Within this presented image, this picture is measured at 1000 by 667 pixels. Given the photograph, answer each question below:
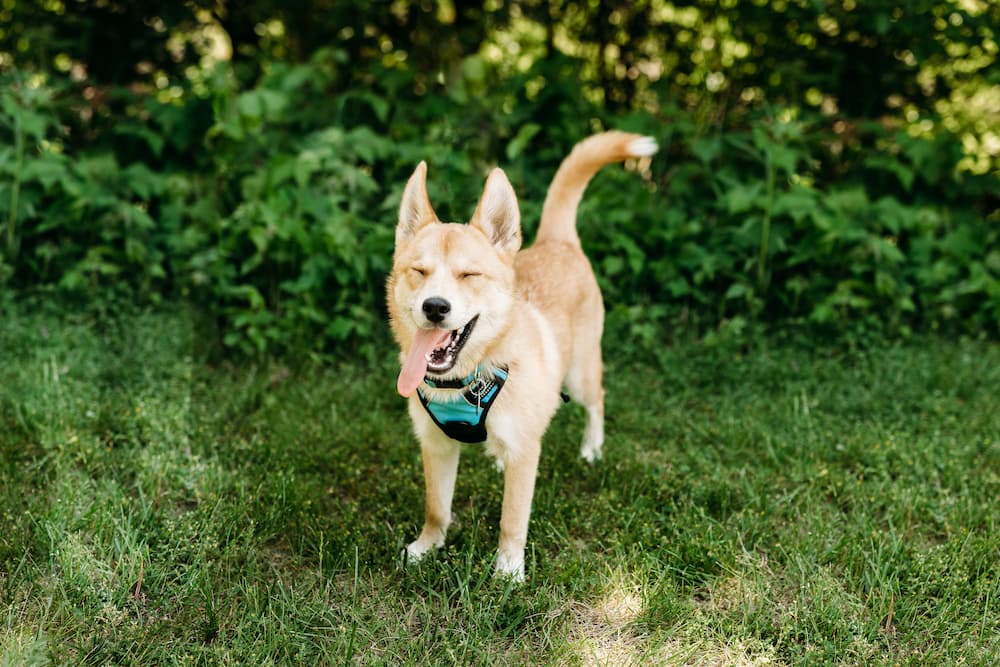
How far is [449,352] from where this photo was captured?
300 centimetres

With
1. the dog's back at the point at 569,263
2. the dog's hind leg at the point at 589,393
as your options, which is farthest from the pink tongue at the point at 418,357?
the dog's hind leg at the point at 589,393

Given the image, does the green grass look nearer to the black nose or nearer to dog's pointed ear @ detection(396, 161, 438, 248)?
the black nose

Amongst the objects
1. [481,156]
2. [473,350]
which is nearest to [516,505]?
[473,350]

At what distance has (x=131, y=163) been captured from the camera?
6.14 metres

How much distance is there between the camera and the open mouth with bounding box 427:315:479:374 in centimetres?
298

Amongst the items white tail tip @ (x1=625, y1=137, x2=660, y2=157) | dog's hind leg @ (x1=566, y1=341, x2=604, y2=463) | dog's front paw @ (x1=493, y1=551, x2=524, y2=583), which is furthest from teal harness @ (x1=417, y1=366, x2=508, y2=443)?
white tail tip @ (x1=625, y1=137, x2=660, y2=157)

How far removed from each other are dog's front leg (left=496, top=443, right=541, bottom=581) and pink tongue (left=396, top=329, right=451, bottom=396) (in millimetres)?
527

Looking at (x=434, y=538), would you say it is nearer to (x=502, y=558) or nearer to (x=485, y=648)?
(x=502, y=558)

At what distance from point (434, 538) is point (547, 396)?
748mm

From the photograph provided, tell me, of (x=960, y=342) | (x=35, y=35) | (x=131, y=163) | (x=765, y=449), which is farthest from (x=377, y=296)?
(x=960, y=342)

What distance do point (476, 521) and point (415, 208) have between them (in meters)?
1.36

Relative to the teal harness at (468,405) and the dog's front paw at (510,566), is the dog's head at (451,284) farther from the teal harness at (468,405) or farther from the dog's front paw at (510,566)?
the dog's front paw at (510,566)

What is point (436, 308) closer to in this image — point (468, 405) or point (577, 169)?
point (468, 405)

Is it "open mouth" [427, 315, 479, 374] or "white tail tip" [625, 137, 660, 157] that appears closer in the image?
"open mouth" [427, 315, 479, 374]
